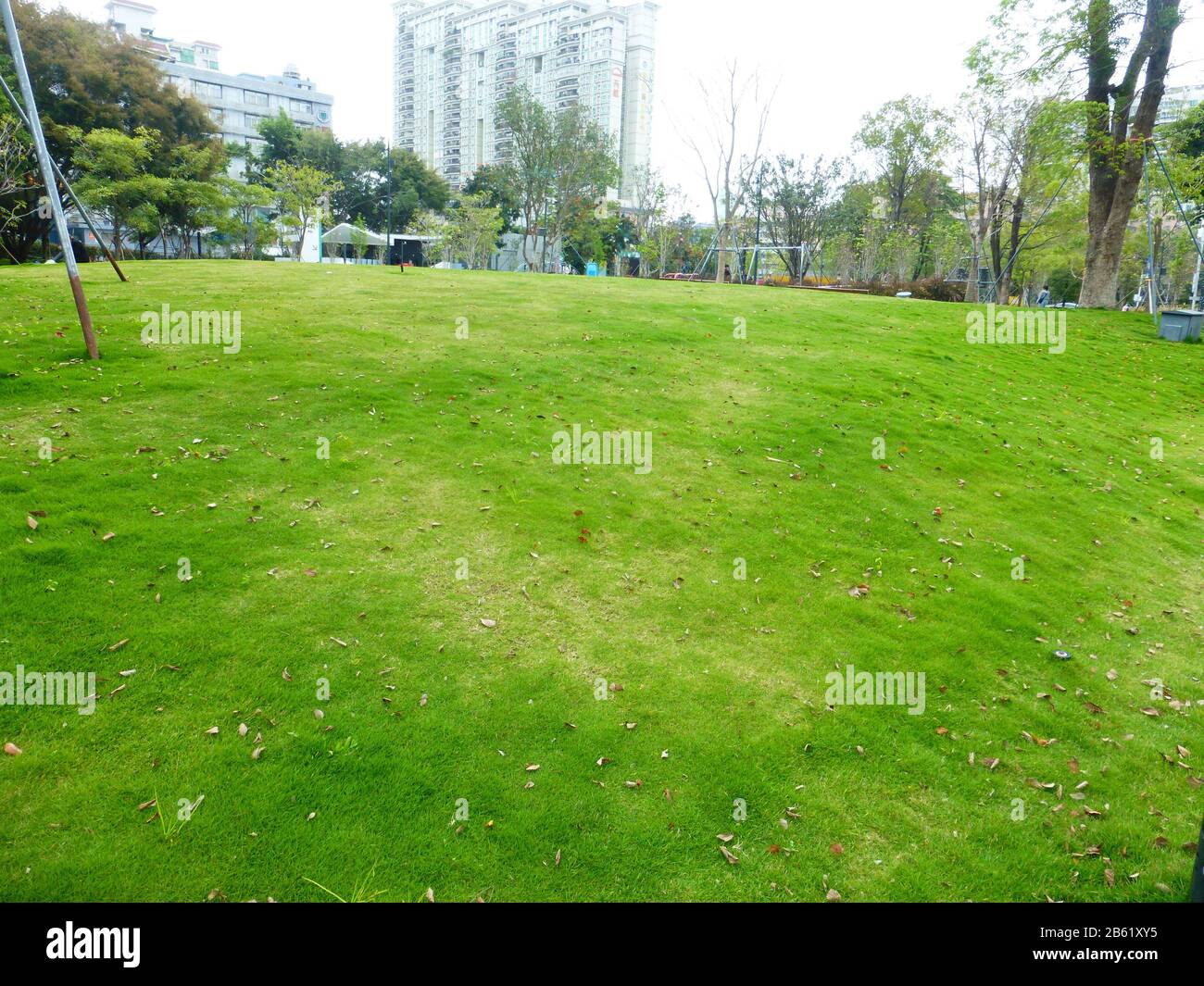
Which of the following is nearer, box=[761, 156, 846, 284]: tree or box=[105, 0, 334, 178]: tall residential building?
box=[761, 156, 846, 284]: tree

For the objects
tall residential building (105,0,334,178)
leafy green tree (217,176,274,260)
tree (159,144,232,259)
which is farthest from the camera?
tall residential building (105,0,334,178)

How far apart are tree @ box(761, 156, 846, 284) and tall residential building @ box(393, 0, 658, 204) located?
102 ft

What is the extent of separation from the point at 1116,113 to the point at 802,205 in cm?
3055

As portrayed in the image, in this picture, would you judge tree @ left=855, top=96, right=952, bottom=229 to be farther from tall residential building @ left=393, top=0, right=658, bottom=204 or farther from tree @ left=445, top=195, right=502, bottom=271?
tall residential building @ left=393, top=0, right=658, bottom=204

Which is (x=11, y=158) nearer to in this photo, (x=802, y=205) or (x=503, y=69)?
(x=802, y=205)

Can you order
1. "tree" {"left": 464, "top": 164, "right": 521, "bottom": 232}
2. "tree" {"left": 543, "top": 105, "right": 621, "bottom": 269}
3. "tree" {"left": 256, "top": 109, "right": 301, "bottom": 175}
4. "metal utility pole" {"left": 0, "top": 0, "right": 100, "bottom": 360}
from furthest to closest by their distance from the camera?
1. "tree" {"left": 256, "top": 109, "right": 301, "bottom": 175}
2. "tree" {"left": 464, "top": 164, "right": 521, "bottom": 232}
3. "tree" {"left": 543, "top": 105, "right": 621, "bottom": 269}
4. "metal utility pole" {"left": 0, "top": 0, "right": 100, "bottom": 360}

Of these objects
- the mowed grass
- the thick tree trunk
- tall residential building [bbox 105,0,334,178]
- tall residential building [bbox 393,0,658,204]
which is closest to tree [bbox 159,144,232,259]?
the mowed grass

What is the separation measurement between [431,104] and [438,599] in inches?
5231

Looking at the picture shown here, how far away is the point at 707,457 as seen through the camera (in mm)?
10438

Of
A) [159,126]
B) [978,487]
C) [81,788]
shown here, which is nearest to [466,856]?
[81,788]

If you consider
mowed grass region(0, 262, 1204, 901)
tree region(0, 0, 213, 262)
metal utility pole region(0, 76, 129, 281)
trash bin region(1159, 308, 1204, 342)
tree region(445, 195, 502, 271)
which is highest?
tree region(0, 0, 213, 262)

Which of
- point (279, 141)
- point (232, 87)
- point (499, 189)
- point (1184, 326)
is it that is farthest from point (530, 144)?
point (232, 87)

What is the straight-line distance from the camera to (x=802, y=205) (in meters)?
53.3

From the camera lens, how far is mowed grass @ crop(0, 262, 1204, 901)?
14.6ft
